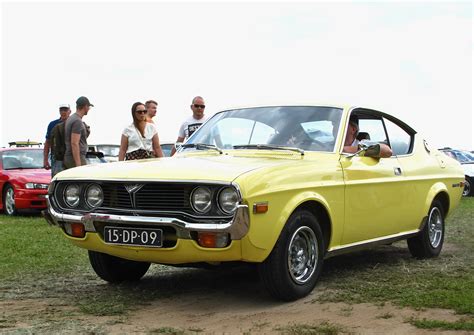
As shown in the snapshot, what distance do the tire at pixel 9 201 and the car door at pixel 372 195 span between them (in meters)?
8.86

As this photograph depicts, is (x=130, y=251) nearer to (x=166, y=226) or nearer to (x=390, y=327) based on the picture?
(x=166, y=226)

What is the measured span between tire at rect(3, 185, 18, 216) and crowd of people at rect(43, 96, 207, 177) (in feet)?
3.61

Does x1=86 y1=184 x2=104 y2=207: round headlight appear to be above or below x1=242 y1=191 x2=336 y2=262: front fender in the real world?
above

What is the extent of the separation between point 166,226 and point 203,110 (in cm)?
503

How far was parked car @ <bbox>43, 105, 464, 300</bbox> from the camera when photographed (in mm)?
5320

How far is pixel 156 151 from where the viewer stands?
9.27 meters

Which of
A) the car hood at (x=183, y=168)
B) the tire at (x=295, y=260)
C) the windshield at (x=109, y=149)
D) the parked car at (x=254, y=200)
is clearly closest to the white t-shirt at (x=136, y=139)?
the parked car at (x=254, y=200)

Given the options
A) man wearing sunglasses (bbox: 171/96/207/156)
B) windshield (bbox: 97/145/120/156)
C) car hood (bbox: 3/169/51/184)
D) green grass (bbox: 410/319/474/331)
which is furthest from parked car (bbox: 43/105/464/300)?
windshield (bbox: 97/145/120/156)

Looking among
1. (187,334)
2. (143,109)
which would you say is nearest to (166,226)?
(187,334)

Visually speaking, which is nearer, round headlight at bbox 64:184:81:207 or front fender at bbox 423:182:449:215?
round headlight at bbox 64:184:81:207

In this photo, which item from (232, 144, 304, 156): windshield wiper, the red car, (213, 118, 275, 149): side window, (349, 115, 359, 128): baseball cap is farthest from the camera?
the red car

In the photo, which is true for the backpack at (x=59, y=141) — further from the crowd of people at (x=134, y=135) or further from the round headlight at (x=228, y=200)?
the round headlight at (x=228, y=200)

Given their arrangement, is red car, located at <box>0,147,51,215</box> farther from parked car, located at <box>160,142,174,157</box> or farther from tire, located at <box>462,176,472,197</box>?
tire, located at <box>462,176,472,197</box>

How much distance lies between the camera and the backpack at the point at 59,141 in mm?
12031
